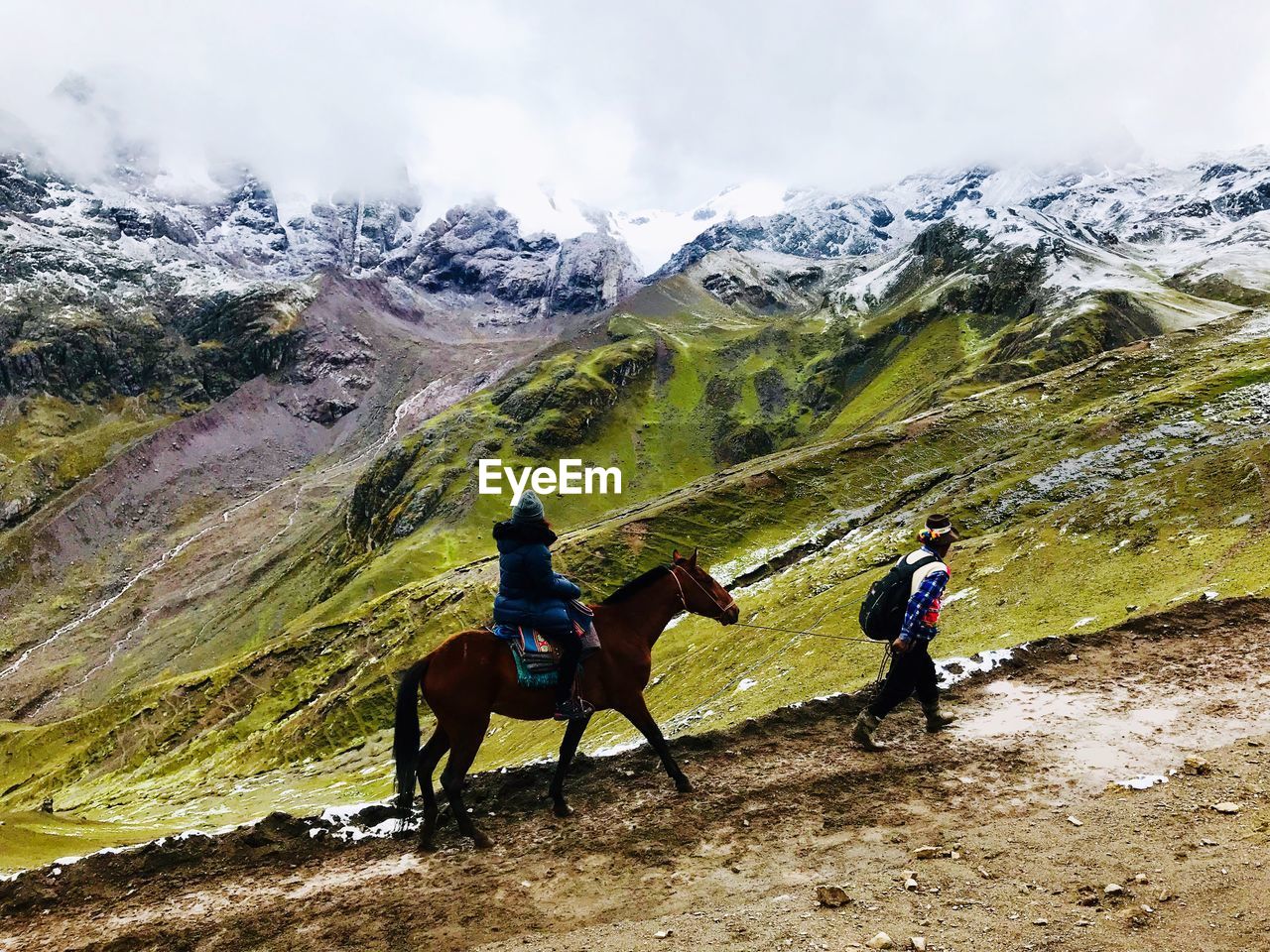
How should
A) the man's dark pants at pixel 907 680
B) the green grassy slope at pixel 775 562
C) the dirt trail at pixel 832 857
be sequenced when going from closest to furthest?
the dirt trail at pixel 832 857 < the man's dark pants at pixel 907 680 < the green grassy slope at pixel 775 562

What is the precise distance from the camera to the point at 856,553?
56.6m

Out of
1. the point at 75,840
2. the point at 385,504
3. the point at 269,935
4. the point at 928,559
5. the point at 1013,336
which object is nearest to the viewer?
the point at 269,935

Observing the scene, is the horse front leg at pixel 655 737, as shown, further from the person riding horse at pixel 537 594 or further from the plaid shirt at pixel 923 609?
the plaid shirt at pixel 923 609

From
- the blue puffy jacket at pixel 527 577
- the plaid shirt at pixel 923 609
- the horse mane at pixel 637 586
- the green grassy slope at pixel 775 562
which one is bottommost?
the green grassy slope at pixel 775 562

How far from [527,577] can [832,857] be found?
710 centimetres

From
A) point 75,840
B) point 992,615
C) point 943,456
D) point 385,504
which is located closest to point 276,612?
point 385,504

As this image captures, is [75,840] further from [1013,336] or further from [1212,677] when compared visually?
[1013,336]

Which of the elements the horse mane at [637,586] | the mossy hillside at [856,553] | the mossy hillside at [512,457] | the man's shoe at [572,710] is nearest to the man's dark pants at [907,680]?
the horse mane at [637,586]

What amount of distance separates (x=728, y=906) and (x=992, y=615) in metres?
20.4

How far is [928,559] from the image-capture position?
14836 millimetres

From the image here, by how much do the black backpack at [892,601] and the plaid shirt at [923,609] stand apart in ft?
0.93

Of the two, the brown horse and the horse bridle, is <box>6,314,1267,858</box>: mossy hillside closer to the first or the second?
the horse bridle

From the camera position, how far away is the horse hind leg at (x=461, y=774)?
12945 millimetres

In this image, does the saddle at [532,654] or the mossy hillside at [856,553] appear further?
the mossy hillside at [856,553]
